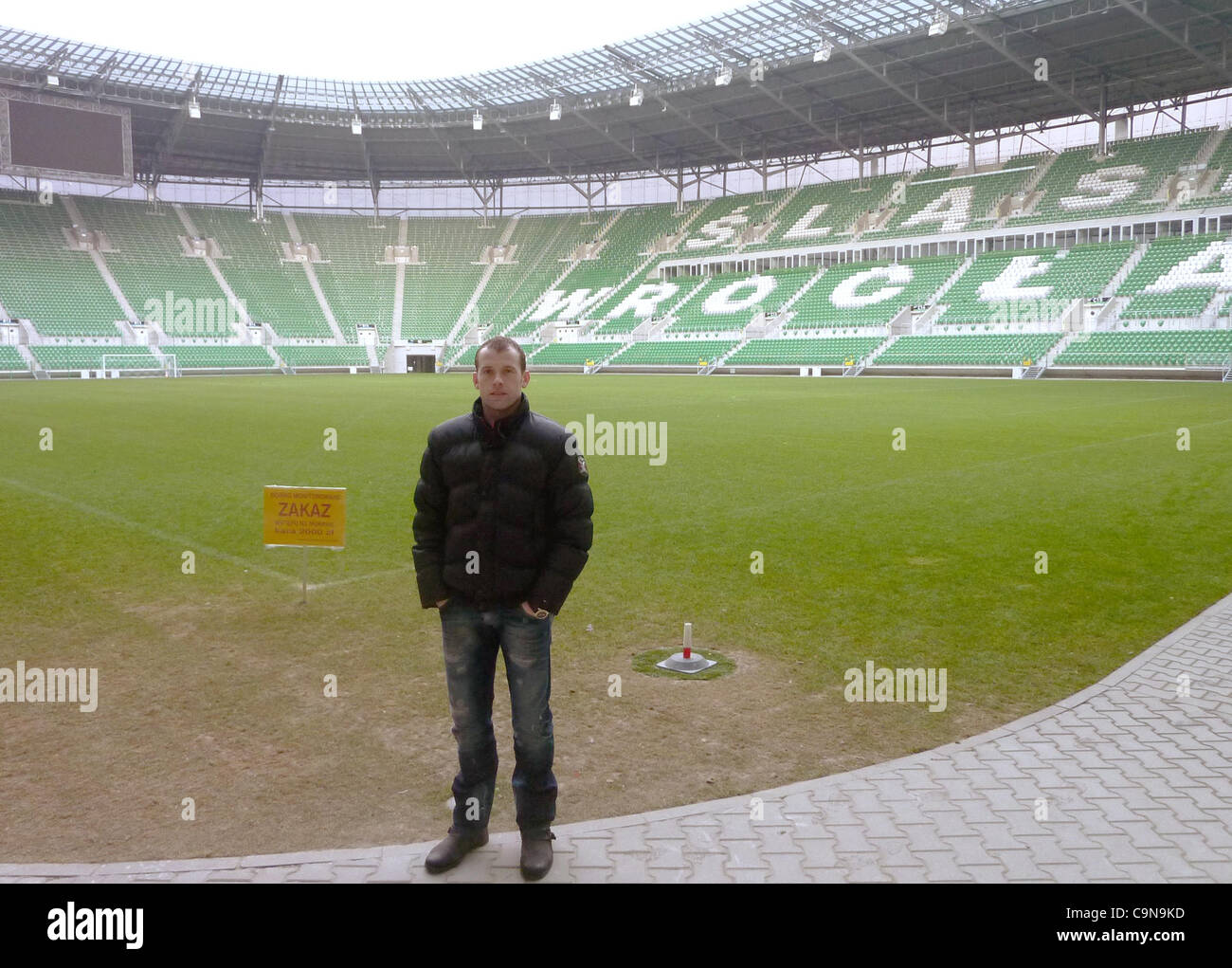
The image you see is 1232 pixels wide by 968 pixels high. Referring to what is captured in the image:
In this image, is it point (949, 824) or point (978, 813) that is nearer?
point (949, 824)

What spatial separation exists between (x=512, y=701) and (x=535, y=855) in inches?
27.5

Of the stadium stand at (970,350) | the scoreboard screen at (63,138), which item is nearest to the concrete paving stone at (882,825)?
the stadium stand at (970,350)

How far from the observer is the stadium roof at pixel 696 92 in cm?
5003

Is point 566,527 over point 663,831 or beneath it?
over

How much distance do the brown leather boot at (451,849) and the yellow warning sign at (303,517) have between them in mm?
4497

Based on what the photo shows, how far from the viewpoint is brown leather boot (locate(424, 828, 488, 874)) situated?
4141 millimetres

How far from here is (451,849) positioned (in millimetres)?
4230

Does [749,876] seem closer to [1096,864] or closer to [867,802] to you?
[867,802]

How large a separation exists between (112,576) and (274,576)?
161 centimetres

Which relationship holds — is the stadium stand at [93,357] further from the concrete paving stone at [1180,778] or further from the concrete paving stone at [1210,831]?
the concrete paving stone at [1210,831]

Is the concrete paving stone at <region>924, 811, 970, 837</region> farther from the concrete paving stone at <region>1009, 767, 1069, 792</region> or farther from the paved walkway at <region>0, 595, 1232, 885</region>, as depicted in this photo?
the concrete paving stone at <region>1009, 767, 1069, 792</region>

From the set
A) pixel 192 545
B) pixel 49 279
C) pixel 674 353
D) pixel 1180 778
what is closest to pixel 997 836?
pixel 1180 778
